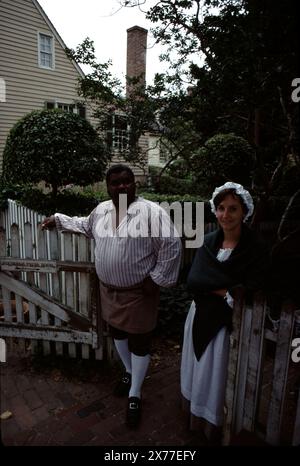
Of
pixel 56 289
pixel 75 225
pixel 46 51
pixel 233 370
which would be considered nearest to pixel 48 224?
pixel 75 225

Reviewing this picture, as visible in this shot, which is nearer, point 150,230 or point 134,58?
point 150,230

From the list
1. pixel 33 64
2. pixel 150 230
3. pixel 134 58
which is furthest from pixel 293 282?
pixel 134 58

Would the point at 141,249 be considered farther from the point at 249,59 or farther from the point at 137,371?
the point at 249,59

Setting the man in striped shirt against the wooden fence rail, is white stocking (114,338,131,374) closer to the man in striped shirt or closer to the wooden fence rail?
the man in striped shirt

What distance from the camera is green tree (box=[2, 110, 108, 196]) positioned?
22.0ft

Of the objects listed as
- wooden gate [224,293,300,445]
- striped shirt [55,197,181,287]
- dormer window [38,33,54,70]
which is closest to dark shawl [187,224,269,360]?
wooden gate [224,293,300,445]

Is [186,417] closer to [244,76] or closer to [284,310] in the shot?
[284,310]

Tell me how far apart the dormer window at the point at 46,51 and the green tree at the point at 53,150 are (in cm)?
781

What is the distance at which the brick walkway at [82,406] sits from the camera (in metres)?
2.29

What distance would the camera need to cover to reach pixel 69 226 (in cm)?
295

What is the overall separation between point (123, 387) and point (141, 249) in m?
1.36

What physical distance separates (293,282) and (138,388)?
2669 mm

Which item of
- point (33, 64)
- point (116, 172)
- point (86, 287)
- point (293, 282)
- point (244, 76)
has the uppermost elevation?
point (33, 64)

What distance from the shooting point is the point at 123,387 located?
2760 millimetres
